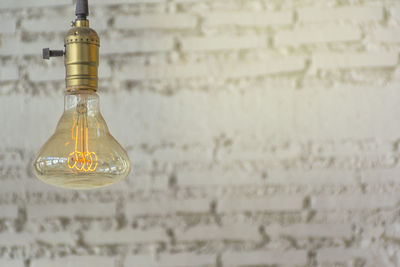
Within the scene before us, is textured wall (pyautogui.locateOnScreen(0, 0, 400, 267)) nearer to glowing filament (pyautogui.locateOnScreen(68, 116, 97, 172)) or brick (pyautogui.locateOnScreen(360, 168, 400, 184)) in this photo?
brick (pyautogui.locateOnScreen(360, 168, 400, 184))

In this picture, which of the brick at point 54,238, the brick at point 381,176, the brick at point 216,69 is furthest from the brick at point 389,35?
the brick at point 54,238

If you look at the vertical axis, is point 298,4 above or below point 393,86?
above

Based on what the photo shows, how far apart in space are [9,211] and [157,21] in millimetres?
590

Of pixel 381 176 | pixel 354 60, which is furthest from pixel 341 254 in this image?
pixel 354 60

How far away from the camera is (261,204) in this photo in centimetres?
113

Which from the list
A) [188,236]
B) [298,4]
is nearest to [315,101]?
[298,4]

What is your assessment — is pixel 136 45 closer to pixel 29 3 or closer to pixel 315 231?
pixel 29 3

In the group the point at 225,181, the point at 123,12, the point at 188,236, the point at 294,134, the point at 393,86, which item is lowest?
the point at 188,236

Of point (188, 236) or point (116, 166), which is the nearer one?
point (116, 166)

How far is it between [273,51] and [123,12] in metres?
0.39

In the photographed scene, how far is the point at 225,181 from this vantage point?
3.73 feet

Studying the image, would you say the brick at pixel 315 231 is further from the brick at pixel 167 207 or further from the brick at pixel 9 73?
the brick at pixel 9 73

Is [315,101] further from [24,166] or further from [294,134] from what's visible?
[24,166]

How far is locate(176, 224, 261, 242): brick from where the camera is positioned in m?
1.13
